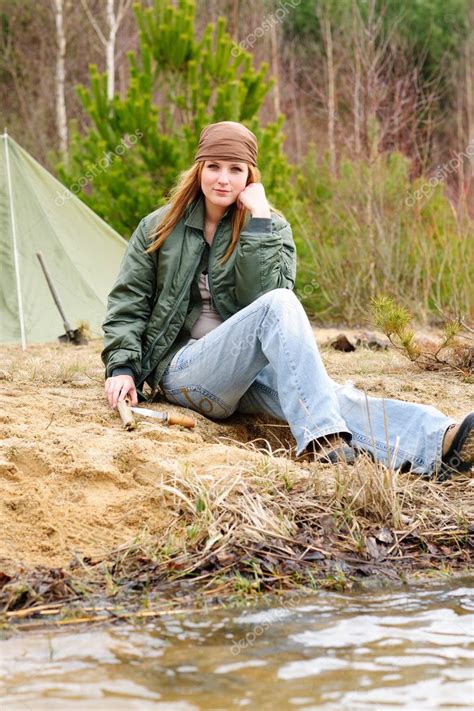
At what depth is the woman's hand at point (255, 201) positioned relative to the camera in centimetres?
365

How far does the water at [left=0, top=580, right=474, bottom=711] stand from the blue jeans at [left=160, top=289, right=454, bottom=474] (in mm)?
820

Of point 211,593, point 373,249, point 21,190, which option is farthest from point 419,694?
point 373,249

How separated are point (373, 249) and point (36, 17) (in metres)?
13.2

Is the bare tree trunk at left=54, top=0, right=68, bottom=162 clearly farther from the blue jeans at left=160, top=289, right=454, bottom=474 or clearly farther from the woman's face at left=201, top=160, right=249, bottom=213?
the blue jeans at left=160, top=289, right=454, bottom=474

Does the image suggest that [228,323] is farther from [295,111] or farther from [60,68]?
[295,111]

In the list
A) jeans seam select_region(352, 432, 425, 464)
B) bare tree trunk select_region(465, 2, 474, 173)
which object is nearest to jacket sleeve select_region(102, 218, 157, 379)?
jeans seam select_region(352, 432, 425, 464)

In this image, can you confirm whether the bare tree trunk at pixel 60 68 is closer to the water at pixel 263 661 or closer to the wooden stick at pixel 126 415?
the wooden stick at pixel 126 415

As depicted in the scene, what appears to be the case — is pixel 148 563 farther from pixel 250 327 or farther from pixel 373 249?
pixel 373 249

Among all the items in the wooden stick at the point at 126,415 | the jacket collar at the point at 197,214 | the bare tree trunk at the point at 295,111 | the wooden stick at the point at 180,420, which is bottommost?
the wooden stick at the point at 180,420

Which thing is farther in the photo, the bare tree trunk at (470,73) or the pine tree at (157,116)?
the bare tree trunk at (470,73)

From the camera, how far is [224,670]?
209 cm

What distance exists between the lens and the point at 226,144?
3604mm

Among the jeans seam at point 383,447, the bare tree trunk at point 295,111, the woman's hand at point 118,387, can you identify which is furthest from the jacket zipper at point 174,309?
the bare tree trunk at point 295,111

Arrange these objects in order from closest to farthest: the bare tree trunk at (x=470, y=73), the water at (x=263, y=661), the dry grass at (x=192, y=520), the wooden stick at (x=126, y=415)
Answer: the water at (x=263, y=661) < the dry grass at (x=192, y=520) < the wooden stick at (x=126, y=415) < the bare tree trunk at (x=470, y=73)
